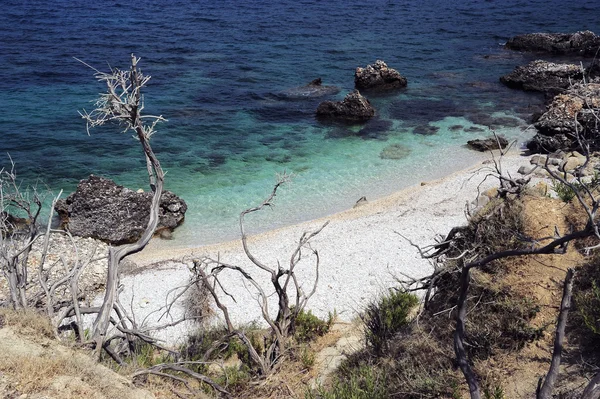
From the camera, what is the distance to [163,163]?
2569 cm

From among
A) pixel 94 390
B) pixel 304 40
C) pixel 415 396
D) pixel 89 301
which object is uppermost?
pixel 304 40

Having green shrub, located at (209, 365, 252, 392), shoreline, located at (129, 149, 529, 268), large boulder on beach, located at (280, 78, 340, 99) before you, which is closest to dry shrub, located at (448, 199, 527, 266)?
green shrub, located at (209, 365, 252, 392)

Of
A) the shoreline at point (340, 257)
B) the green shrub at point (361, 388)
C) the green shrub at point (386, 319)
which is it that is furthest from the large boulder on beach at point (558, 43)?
the green shrub at point (361, 388)

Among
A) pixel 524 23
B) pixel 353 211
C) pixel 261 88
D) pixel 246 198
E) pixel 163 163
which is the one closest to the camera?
pixel 353 211

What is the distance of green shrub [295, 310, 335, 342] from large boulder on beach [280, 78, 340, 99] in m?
22.3

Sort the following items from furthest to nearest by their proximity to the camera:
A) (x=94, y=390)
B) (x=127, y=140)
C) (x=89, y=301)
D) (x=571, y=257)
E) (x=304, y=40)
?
1. (x=304, y=40)
2. (x=127, y=140)
3. (x=89, y=301)
4. (x=571, y=257)
5. (x=94, y=390)

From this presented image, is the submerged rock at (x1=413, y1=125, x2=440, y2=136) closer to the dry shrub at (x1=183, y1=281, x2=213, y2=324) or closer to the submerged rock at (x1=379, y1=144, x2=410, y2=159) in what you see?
the submerged rock at (x1=379, y1=144, x2=410, y2=159)

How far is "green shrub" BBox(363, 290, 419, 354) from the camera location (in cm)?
1148

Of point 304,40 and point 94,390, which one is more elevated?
point 304,40

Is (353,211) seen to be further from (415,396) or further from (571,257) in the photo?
(415,396)

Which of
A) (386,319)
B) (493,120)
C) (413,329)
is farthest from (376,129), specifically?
(413,329)

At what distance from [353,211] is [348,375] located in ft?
34.7

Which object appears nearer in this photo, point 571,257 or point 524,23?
point 571,257

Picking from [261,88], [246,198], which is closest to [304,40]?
[261,88]
